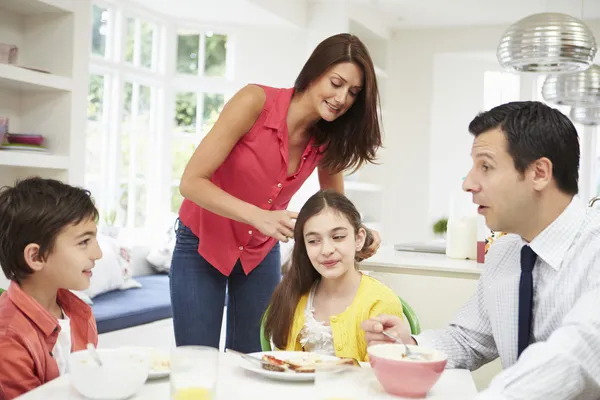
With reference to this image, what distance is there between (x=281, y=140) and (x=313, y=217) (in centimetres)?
23

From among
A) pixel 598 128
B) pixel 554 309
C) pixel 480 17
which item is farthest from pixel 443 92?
pixel 554 309

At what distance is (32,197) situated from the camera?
1.58 metres

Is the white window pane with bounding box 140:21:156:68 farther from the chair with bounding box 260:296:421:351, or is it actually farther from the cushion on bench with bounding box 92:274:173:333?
the chair with bounding box 260:296:421:351

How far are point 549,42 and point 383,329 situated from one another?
2031 mm

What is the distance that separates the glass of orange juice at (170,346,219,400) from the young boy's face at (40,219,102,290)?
613 millimetres

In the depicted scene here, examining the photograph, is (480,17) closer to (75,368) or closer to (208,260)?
(208,260)

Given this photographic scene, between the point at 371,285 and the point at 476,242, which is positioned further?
the point at 476,242

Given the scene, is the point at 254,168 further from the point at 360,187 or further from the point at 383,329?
the point at 360,187

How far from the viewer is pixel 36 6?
3.58 metres

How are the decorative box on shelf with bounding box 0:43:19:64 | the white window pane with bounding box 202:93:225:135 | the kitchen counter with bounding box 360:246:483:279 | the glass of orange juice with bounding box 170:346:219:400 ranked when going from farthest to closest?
1. the white window pane with bounding box 202:93:225:135
2. the decorative box on shelf with bounding box 0:43:19:64
3. the kitchen counter with bounding box 360:246:483:279
4. the glass of orange juice with bounding box 170:346:219:400

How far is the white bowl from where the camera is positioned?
112 cm

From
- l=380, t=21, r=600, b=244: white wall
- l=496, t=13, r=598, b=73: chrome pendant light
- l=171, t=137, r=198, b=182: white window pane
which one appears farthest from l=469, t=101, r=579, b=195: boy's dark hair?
l=380, t=21, r=600, b=244: white wall

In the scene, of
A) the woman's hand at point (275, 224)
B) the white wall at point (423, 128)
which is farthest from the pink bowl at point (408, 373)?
the white wall at point (423, 128)

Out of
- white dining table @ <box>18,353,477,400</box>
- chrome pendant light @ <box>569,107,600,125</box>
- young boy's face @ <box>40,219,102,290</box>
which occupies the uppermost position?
chrome pendant light @ <box>569,107,600,125</box>
